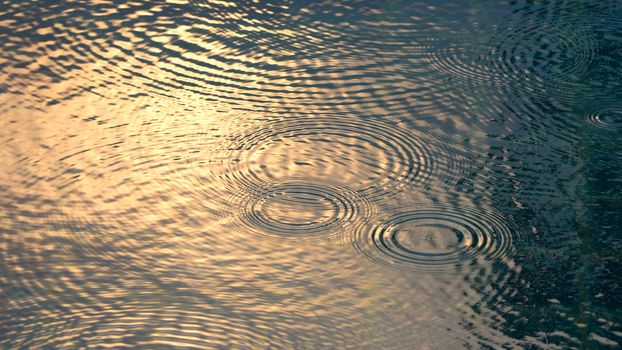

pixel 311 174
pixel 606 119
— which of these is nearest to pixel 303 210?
pixel 311 174

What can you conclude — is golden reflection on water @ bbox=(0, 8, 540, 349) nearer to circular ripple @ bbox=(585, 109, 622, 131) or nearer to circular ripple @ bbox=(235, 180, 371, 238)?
circular ripple @ bbox=(235, 180, 371, 238)

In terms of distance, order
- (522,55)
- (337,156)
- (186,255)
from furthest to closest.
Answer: (522,55), (337,156), (186,255)

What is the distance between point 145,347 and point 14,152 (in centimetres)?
51

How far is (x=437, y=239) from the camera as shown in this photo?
1.33 m

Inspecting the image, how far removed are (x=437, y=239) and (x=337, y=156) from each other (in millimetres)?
252

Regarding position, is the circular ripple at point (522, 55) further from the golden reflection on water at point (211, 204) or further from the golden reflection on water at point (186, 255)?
the golden reflection on water at point (186, 255)

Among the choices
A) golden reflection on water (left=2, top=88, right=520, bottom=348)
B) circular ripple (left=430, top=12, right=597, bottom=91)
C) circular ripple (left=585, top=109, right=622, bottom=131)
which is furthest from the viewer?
circular ripple (left=430, top=12, right=597, bottom=91)

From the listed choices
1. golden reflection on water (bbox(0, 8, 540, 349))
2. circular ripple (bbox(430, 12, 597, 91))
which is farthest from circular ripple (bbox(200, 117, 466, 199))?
circular ripple (bbox(430, 12, 597, 91))

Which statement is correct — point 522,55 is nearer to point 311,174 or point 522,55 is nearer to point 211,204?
point 311,174

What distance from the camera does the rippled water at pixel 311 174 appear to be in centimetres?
120

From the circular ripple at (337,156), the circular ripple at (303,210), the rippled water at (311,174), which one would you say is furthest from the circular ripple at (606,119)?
the circular ripple at (303,210)

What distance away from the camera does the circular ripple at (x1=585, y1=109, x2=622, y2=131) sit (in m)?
1.55

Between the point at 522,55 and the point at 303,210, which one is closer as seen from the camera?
the point at 303,210

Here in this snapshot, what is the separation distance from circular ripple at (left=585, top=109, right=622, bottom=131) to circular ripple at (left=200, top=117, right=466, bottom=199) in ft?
0.82
